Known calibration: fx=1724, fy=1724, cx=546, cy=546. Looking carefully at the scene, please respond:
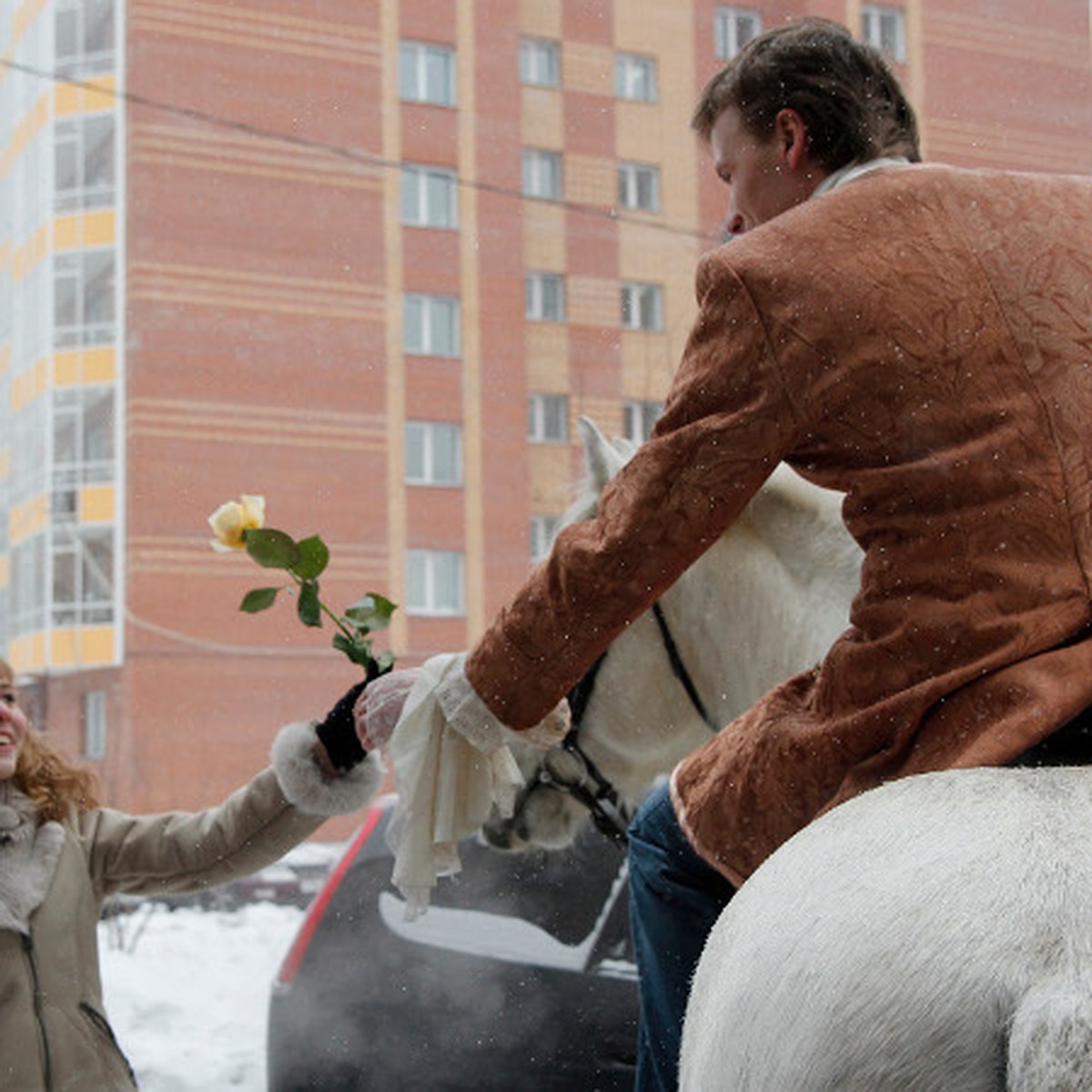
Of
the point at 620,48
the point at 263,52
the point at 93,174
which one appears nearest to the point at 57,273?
the point at 93,174

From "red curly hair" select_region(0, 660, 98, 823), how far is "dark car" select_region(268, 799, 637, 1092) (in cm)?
117

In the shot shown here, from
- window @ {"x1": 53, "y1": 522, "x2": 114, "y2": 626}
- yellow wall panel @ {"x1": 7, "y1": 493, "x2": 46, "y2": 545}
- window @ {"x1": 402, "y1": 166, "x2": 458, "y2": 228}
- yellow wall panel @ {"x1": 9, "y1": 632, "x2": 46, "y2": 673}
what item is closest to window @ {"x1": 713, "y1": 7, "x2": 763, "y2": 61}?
window @ {"x1": 402, "y1": 166, "x2": 458, "y2": 228}

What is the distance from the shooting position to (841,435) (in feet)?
5.11

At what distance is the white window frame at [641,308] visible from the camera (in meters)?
9.24

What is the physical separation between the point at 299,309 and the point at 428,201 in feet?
4.53

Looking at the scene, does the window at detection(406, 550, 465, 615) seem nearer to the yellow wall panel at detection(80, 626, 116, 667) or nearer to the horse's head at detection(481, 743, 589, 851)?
the yellow wall panel at detection(80, 626, 116, 667)

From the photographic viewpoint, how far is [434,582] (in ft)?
35.4

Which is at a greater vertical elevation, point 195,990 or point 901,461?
point 901,461

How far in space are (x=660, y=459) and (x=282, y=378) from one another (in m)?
10.5

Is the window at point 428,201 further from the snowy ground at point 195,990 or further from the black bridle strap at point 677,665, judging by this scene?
the black bridle strap at point 677,665

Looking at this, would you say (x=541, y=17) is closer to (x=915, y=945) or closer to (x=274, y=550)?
(x=274, y=550)

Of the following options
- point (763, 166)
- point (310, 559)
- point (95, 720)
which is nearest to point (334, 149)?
point (95, 720)

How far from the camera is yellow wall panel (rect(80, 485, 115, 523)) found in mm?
13008

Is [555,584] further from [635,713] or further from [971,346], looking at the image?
[635,713]
